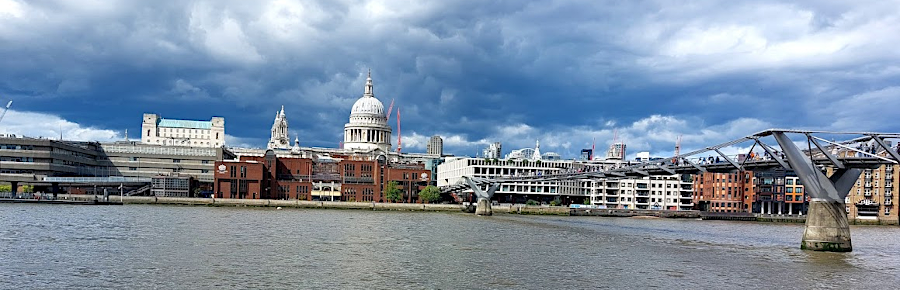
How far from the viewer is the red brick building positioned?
14588 cm

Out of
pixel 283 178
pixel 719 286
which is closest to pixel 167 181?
pixel 283 178

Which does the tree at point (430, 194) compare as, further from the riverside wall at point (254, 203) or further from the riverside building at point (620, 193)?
the riverside building at point (620, 193)

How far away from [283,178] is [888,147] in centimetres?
12154

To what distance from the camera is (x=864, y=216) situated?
142 metres

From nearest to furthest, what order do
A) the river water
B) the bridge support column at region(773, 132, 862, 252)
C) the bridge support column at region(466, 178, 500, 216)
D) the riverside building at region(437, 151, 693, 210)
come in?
the river water < the bridge support column at region(773, 132, 862, 252) < the bridge support column at region(466, 178, 500, 216) < the riverside building at region(437, 151, 693, 210)

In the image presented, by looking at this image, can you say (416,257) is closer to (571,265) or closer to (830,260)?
(571,265)

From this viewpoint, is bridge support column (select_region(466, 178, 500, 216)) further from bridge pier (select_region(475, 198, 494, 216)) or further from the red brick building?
the red brick building

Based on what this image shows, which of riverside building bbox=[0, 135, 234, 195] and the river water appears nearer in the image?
the river water

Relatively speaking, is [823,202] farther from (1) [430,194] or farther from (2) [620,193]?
(2) [620,193]

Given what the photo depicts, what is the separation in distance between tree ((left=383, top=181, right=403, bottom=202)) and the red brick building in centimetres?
276

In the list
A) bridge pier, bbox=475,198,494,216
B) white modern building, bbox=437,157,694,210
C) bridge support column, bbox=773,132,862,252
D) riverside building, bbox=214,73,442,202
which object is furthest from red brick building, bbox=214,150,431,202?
bridge support column, bbox=773,132,862,252

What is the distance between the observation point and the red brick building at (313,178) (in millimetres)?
145875

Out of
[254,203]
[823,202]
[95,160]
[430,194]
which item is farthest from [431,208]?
[823,202]

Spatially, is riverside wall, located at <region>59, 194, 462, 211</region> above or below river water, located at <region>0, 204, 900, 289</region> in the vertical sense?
below
